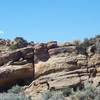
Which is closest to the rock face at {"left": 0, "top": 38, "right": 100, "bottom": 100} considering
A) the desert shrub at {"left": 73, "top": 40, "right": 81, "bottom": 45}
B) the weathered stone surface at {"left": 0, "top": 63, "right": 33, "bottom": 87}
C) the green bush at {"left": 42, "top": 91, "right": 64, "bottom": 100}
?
the weathered stone surface at {"left": 0, "top": 63, "right": 33, "bottom": 87}

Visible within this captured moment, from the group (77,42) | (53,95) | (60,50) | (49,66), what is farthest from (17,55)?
(53,95)

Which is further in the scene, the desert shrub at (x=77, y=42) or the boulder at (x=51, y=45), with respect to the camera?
the desert shrub at (x=77, y=42)

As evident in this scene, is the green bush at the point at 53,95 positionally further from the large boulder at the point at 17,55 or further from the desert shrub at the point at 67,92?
the large boulder at the point at 17,55

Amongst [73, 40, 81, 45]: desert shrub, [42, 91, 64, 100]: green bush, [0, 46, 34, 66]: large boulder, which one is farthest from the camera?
[73, 40, 81, 45]: desert shrub

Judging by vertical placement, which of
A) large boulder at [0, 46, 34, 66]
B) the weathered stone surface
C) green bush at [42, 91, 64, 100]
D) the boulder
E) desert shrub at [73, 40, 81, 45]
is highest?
desert shrub at [73, 40, 81, 45]

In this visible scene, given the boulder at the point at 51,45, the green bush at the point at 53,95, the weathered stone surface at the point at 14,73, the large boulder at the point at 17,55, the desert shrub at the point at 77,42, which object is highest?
the desert shrub at the point at 77,42

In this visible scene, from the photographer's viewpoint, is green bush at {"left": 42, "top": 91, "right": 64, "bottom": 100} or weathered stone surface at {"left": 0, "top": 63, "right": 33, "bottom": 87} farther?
weathered stone surface at {"left": 0, "top": 63, "right": 33, "bottom": 87}

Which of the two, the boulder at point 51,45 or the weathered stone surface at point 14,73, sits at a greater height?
the boulder at point 51,45

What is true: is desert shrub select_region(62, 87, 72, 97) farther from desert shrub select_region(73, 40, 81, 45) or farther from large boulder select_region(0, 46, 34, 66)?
desert shrub select_region(73, 40, 81, 45)

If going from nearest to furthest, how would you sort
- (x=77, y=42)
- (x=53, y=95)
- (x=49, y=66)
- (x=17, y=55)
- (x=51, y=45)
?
(x=53, y=95)
(x=49, y=66)
(x=51, y=45)
(x=17, y=55)
(x=77, y=42)

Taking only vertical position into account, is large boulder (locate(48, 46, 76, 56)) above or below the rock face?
above

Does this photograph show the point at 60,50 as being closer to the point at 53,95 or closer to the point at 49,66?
the point at 49,66

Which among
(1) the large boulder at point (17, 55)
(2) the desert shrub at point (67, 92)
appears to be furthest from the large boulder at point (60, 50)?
(2) the desert shrub at point (67, 92)

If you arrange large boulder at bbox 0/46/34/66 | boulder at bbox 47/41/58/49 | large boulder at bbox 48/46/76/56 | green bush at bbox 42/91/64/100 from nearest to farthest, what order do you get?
1. green bush at bbox 42/91/64/100
2. large boulder at bbox 48/46/76/56
3. boulder at bbox 47/41/58/49
4. large boulder at bbox 0/46/34/66
